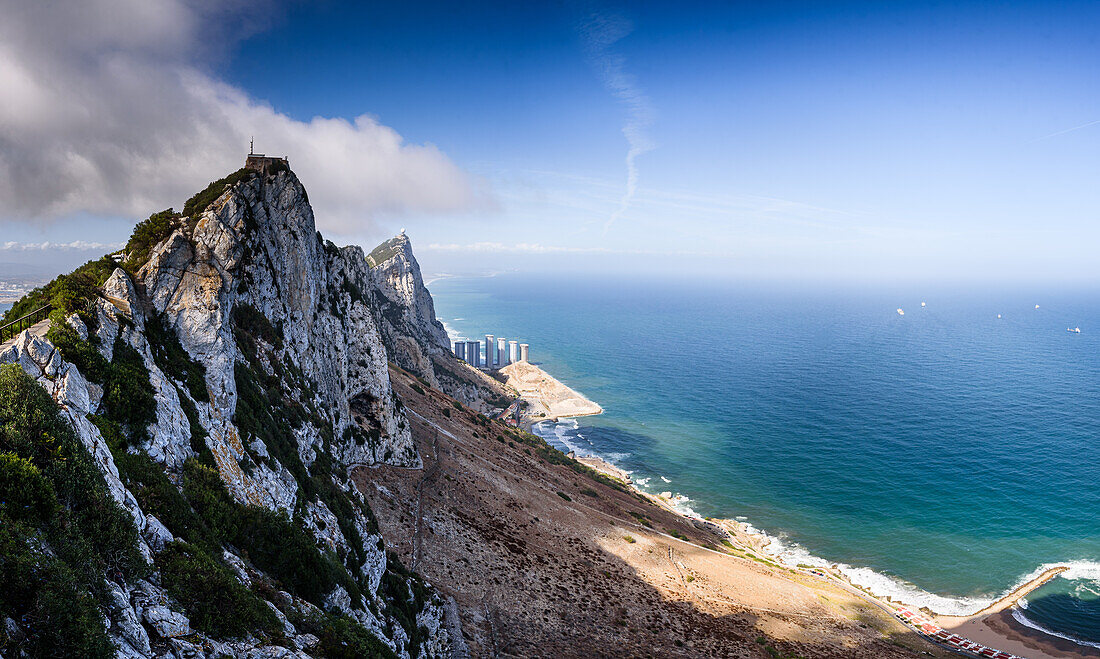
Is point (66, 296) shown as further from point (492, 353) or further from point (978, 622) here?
point (492, 353)

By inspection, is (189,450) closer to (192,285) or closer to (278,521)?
(278,521)

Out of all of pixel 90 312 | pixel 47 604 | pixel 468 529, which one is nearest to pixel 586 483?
pixel 468 529

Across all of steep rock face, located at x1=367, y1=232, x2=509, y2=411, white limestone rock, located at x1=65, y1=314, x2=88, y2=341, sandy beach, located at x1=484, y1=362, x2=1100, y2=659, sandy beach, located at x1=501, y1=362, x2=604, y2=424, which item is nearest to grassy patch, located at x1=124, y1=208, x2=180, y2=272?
white limestone rock, located at x1=65, y1=314, x2=88, y2=341

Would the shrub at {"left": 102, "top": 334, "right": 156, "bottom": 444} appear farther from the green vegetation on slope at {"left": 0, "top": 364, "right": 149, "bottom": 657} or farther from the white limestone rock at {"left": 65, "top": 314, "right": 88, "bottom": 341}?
the green vegetation on slope at {"left": 0, "top": 364, "right": 149, "bottom": 657}

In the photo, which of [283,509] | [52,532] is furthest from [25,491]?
[283,509]

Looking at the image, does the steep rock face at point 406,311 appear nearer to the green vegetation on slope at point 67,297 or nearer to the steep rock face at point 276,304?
the steep rock face at point 276,304

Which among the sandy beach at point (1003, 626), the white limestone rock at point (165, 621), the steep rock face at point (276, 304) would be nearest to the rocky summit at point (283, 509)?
the white limestone rock at point (165, 621)

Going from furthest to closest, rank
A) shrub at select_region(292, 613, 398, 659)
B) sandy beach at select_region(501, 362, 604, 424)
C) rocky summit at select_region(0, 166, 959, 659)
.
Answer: sandy beach at select_region(501, 362, 604, 424)
shrub at select_region(292, 613, 398, 659)
rocky summit at select_region(0, 166, 959, 659)
